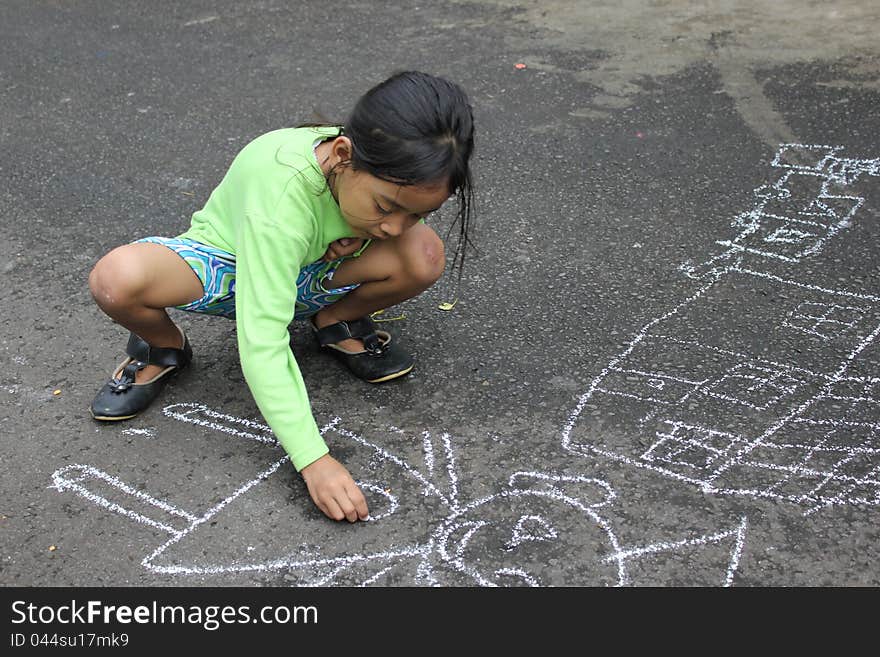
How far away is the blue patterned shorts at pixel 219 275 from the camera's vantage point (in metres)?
2.47

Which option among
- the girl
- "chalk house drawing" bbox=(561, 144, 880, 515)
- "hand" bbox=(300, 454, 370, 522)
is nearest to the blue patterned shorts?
the girl

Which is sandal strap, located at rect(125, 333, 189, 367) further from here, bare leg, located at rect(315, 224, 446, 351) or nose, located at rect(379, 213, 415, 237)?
nose, located at rect(379, 213, 415, 237)

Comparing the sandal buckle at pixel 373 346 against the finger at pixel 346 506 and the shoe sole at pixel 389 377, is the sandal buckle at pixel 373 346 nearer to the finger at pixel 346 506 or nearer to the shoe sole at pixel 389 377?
the shoe sole at pixel 389 377

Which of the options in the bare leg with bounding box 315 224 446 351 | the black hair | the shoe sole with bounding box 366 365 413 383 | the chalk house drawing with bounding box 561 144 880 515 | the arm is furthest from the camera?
the shoe sole with bounding box 366 365 413 383

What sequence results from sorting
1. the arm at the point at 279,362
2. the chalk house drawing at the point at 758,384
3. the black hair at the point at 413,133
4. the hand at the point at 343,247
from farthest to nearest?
the hand at the point at 343,247 → the chalk house drawing at the point at 758,384 → the arm at the point at 279,362 → the black hair at the point at 413,133

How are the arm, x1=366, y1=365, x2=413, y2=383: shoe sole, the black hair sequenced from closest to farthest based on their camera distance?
the black hair < the arm < x1=366, y1=365, x2=413, y2=383: shoe sole

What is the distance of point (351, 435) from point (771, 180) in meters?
1.99

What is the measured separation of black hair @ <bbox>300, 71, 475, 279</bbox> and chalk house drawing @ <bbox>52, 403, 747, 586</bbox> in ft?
2.30

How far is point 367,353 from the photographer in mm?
2723

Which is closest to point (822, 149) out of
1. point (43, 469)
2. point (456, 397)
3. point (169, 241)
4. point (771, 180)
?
point (771, 180)

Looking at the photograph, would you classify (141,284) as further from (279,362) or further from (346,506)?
(346,506)

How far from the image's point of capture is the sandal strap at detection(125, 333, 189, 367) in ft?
8.54

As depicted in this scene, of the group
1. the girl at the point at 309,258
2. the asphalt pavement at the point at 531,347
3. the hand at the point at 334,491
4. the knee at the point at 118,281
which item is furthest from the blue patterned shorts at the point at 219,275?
the hand at the point at 334,491

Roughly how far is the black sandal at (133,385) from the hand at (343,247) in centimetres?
53
